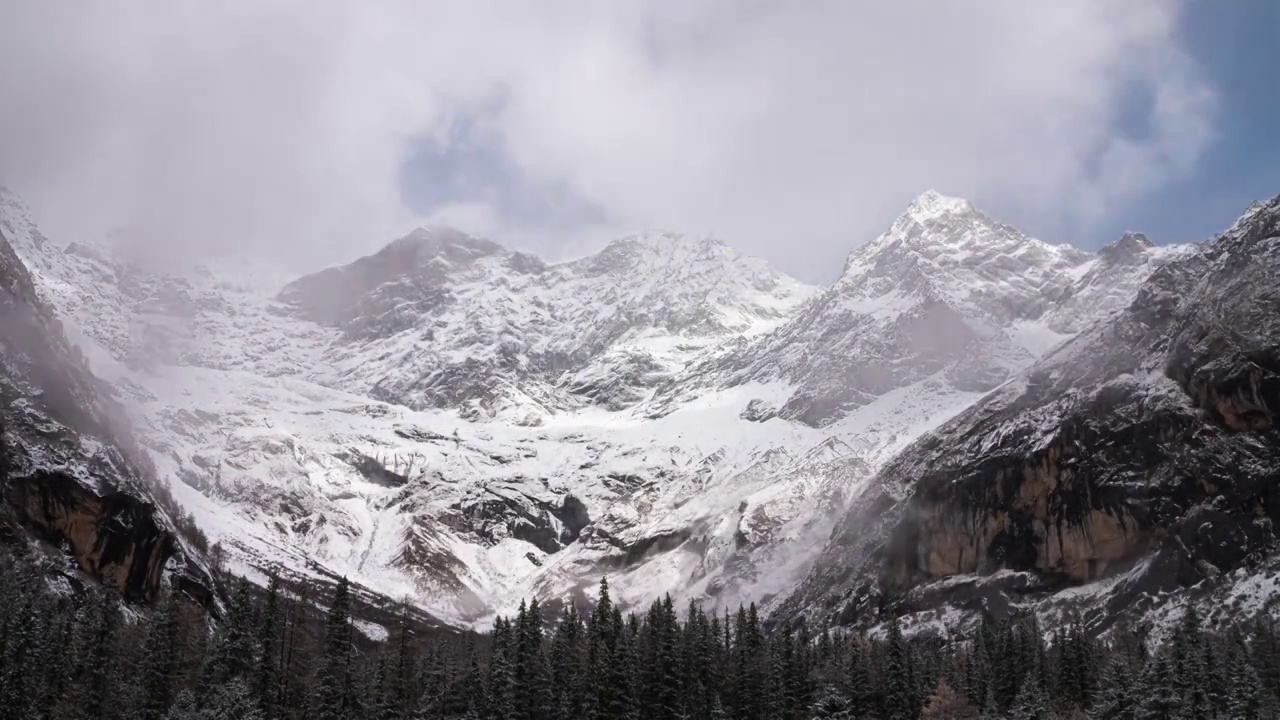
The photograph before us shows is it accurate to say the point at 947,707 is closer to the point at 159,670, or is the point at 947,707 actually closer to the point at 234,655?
the point at 234,655

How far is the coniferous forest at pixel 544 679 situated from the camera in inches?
4604

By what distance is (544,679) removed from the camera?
125m

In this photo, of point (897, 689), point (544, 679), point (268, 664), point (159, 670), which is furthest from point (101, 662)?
point (897, 689)

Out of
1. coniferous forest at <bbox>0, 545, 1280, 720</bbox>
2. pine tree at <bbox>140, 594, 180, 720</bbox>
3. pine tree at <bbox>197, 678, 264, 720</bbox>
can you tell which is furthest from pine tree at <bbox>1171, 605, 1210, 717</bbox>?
pine tree at <bbox>140, 594, 180, 720</bbox>

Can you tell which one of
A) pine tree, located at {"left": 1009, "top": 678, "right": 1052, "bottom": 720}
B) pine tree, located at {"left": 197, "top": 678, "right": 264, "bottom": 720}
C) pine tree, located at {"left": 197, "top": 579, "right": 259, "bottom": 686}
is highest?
pine tree, located at {"left": 197, "top": 579, "right": 259, "bottom": 686}

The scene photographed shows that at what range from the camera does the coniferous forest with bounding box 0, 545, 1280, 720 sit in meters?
117

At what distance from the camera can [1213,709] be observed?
11994 cm

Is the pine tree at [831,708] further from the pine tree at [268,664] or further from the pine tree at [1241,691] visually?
the pine tree at [268,664]

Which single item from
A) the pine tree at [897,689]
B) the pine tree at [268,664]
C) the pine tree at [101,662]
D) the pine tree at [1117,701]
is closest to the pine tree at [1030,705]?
the pine tree at [1117,701]

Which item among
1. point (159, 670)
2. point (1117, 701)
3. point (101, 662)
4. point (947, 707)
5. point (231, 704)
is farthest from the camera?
point (947, 707)

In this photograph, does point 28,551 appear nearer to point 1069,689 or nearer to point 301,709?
point 301,709

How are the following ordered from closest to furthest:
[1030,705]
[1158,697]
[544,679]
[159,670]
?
1. [1158,697]
2. [1030,705]
3. [159,670]
4. [544,679]

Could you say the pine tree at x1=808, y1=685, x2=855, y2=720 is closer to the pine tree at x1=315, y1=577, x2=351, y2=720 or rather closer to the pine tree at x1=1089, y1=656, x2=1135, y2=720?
the pine tree at x1=1089, y1=656, x2=1135, y2=720

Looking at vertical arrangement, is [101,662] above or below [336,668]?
above
